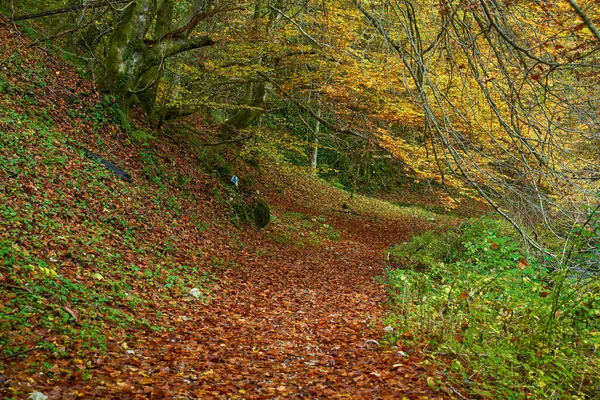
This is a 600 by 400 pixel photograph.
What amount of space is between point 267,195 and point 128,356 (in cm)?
1150

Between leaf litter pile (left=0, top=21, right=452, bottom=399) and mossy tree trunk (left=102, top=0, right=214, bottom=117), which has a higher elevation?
mossy tree trunk (left=102, top=0, right=214, bottom=117)

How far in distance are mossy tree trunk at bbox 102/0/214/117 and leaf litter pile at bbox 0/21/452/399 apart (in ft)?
1.87

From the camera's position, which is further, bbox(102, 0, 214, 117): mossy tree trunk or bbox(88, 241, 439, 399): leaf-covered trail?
bbox(102, 0, 214, 117): mossy tree trunk

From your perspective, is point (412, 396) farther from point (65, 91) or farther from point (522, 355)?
point (65, 91)

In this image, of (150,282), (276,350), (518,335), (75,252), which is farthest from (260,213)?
(518,335)

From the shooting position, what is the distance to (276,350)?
5199 mm

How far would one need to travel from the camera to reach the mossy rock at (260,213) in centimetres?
1190

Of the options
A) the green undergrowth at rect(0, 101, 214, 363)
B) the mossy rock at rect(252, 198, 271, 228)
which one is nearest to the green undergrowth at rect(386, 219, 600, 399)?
the green undergrowth at rect(0, 101, 214, 363)

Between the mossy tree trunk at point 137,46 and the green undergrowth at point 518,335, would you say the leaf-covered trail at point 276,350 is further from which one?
the mossy tree trunk at point 137,46

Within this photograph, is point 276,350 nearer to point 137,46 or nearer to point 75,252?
point 75,252

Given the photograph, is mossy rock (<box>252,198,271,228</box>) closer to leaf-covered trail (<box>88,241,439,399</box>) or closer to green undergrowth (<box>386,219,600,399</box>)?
leaf-covered trail (<box>88,241,439,399</box>)

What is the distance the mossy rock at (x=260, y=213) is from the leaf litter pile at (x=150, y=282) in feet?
0.76

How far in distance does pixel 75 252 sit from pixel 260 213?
623cm

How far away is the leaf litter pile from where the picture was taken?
3.97m
